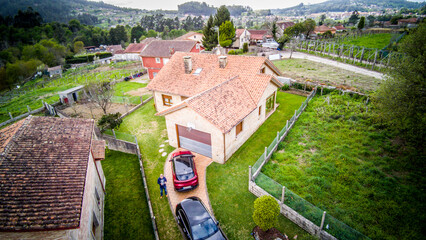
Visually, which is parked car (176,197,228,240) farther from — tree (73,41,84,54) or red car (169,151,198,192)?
tree (73,41,84,54)

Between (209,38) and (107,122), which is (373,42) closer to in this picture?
(209,38)

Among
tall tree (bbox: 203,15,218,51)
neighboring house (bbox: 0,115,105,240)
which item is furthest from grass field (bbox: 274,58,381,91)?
neighboring house (bbox: 0,115,105,240)

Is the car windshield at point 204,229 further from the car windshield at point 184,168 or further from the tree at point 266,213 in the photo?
the car windshield at point 184,168

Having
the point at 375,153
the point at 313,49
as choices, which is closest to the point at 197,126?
the point at 375,153

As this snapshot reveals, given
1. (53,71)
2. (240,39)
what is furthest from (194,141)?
(53,71)

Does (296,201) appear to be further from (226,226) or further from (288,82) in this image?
(288,82)
